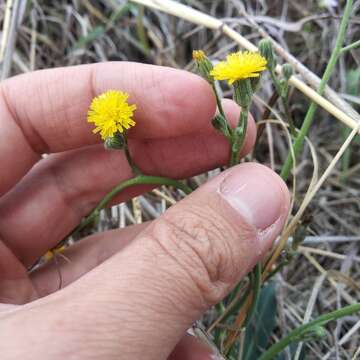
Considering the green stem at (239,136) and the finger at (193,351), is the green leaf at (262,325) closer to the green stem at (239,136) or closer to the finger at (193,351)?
the finger at (193,351)

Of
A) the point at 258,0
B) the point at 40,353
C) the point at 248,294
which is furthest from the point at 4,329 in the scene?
the point at 258,0

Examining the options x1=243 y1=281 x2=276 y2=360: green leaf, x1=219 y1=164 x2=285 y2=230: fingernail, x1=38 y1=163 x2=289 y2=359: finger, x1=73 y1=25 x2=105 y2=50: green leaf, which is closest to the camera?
x1=38 y1=163 x2=289 y2=359: finger

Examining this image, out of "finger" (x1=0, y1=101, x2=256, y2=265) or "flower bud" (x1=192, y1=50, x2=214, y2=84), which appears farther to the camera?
"finger" (x1=0, y1=101, x2=256, y2=265)

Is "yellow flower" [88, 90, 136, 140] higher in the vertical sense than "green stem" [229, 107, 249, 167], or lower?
higher

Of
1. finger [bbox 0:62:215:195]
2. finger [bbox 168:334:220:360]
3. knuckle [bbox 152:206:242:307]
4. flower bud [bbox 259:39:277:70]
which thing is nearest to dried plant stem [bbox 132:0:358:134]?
flower bud [bbox 259:39:277:70]

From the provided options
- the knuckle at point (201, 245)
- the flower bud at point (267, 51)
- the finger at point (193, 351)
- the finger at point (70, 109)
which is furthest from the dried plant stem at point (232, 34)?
the finger at point (193, 351)

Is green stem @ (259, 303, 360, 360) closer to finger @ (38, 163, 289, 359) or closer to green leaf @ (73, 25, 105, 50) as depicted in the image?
finger @ (38, 163, 289, 359)

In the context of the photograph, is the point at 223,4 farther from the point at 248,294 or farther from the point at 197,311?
the point at 197,311

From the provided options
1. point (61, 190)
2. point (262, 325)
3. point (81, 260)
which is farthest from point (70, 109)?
point (262, 325)
